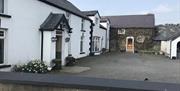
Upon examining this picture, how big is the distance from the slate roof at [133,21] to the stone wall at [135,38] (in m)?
0.73

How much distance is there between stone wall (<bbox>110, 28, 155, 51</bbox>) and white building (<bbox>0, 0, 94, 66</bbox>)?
943 inches

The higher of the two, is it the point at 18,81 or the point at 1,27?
the point at 1,27

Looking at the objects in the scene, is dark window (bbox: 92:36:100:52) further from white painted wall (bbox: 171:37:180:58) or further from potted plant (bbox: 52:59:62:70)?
potted plant (bbox: 52:59:62:70)

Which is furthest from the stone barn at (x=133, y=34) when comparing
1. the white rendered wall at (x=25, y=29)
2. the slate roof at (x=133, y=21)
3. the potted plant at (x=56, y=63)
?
the potted plant at (x=56, y=63)

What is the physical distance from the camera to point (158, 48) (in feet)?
140

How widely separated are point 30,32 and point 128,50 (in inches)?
1241

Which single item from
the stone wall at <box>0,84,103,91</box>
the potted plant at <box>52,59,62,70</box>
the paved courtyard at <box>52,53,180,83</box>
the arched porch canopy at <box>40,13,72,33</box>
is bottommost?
the paved courtyard at <box>52,53,180,83</box>

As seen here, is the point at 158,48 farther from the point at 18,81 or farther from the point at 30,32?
the point at 18,81

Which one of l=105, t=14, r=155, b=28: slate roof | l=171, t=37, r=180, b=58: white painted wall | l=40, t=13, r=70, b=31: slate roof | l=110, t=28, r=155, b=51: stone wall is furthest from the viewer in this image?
l=105, t=14, r=155, b=28: slate roof

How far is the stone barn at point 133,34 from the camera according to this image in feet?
147

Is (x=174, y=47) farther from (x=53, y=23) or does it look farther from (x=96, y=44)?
(x=53, y=23)

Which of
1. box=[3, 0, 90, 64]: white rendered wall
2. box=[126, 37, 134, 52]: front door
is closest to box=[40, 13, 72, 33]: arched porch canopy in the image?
box=[3, 0, 90, 64]: white rendered wall

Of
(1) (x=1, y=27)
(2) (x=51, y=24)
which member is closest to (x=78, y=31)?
(2) (x=51, y=24)

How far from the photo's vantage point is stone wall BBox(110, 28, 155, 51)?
44719 mm
